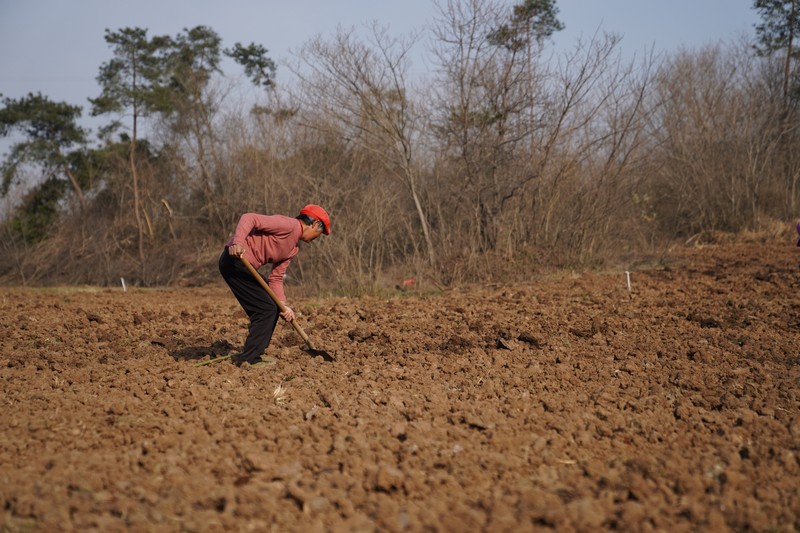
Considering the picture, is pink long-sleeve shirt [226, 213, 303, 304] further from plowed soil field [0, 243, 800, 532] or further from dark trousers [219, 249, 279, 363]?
plowed soil field [0, 243, 800, 532]

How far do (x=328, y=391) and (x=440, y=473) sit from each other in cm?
177

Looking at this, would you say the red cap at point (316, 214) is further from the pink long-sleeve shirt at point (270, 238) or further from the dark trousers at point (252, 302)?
the dark trousers at point (252, 302)

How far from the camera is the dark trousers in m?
5.84

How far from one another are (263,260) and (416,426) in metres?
2.38

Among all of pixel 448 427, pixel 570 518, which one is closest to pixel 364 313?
pixel 448 427

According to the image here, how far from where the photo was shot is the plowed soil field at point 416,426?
124 inches

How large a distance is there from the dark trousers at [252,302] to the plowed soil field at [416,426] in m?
0.21

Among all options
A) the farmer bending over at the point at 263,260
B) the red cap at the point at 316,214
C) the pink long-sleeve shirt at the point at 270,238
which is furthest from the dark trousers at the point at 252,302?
the red cap at the point at 316,214

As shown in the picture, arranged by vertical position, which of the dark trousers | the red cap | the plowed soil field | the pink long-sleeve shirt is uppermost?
the red cap

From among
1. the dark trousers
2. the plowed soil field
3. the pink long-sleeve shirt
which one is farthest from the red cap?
the plowed soil field

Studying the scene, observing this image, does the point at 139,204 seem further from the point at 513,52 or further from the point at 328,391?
the point at 328,391

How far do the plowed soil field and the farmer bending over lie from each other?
13.2 inches

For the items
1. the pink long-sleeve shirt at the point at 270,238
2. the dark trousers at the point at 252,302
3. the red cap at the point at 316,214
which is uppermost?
the red cap at the point at 316,214

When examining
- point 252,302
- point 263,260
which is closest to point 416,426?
point 252,302
